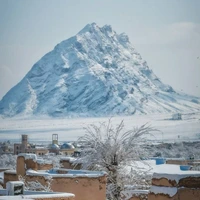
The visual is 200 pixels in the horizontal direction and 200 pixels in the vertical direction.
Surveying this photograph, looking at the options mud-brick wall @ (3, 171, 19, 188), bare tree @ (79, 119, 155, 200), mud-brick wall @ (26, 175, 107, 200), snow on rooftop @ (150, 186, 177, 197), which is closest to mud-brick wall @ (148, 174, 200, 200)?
snow on rooftop @ (150, 186, 177, 197)

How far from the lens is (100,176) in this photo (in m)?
16.9

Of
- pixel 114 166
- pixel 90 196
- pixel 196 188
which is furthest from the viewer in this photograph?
pixel 114 166

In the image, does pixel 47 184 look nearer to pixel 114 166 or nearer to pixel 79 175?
pixel 79 175

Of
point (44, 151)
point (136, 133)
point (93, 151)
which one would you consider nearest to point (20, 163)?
point (93, 151)

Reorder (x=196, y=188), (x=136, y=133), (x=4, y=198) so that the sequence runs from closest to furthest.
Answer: (x=4, y=198) → (x=196, y=188) → (x=136, y=133)

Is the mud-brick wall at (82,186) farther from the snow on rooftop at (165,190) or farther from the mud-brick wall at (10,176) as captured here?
the mud-brick wall at (10,176)

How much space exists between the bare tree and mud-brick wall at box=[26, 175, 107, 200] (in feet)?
12.1

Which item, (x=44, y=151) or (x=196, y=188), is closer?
(x=196, y=188)

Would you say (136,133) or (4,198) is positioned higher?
(136,133)

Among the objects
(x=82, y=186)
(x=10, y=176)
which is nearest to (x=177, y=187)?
(x=82, y=186)

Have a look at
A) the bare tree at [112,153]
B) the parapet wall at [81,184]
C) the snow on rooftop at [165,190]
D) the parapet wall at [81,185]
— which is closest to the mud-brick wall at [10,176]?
the bare tree at [112,153]

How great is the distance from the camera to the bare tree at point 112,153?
2106cm

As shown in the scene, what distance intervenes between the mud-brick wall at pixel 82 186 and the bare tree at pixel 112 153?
370cm

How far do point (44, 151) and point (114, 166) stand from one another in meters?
85.7
